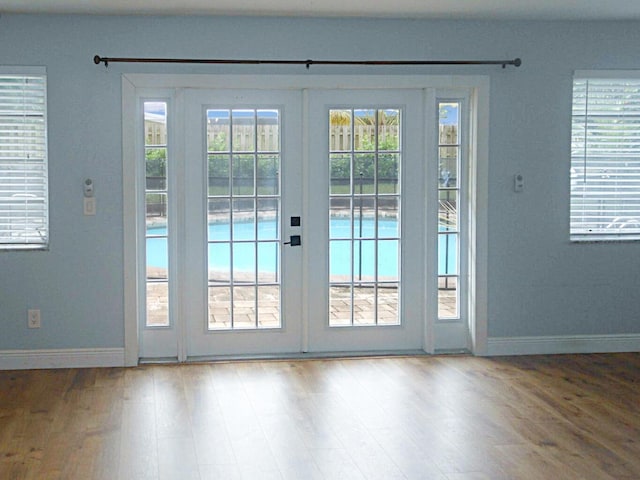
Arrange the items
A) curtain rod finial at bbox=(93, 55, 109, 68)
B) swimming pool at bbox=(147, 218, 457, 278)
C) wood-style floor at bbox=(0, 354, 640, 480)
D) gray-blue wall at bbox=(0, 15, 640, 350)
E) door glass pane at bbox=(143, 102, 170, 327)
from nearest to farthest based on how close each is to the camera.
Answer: wood-style floor at bbox=(0, 354, 640, 480)
curtain rod finial at bbox=(93, 55, 109, 68)
gray-blue wall at bbox=(0, 15, 640, 350)
door glass pane at bbox=(143, 102, 170, 327)
swimming pool at bbox=(147, 218, 457, 278)

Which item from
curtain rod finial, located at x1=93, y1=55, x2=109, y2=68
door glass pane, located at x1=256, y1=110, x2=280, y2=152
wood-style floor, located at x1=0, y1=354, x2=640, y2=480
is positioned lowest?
wood-style floor, located at x1=0, y1=354, x2=640, y2=480

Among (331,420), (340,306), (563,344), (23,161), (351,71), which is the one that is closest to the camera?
(331,420)

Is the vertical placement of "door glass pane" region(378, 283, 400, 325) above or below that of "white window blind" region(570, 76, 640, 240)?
below

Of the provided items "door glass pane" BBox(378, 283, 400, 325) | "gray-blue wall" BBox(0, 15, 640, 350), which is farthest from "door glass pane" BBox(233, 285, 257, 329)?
"door glass pane" BBox(378, 283, 400, 325)

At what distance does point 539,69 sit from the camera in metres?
6.54

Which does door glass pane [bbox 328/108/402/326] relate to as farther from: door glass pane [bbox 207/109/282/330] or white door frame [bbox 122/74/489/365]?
door glass pane [bbox 207/109/282/330]

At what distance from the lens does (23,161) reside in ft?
20.2

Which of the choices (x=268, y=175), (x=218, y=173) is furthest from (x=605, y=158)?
(x=218, y=173)

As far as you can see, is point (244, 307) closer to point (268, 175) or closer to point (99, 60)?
point (268, 175)

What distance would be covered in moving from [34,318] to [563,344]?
377cm

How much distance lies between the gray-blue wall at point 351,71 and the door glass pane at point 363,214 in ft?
1.44

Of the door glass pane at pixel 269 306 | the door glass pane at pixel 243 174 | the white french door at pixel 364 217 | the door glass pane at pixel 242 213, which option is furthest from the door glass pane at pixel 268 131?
the door glass pane at pixel 269 306

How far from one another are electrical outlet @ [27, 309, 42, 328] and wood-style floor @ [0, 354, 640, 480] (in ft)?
1.10

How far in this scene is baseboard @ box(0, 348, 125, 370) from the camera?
20.3 ft
